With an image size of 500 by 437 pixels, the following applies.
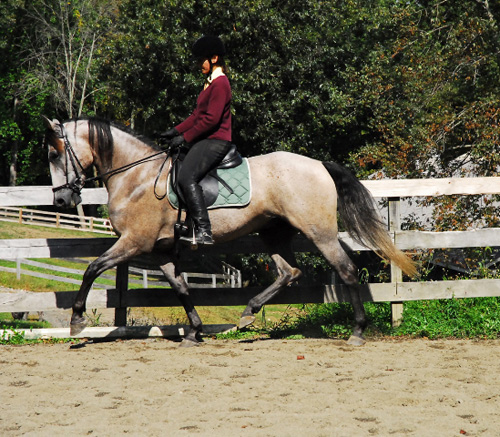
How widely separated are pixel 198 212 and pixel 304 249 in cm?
165

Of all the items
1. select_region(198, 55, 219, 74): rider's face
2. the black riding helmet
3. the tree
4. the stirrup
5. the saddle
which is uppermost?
the tree

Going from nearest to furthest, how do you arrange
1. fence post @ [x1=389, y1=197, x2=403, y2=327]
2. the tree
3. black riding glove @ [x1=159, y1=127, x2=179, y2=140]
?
black riding glove @ [x1=159, y1=127, x2=179, y2=140] → fence post @ [x1=389, y1=197, x2=403, y2=327] → the tree

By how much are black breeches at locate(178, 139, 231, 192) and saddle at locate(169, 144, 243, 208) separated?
0.06 meters

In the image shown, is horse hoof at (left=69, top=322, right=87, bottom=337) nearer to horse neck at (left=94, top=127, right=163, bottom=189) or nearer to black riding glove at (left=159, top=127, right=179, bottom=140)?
horse neck at (left=94, top=127, right=163, bottom=189)

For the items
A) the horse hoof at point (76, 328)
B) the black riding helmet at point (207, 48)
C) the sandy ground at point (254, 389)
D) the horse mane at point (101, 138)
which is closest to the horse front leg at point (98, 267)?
the horse hoof at point (76, 328)

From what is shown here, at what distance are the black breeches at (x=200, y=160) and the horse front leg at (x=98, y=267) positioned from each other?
2.81 ft

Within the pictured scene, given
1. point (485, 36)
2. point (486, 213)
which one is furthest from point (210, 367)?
point (485, 36)

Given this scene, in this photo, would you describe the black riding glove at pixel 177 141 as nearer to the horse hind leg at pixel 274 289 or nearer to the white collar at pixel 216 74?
the white collar at pixel 216 74

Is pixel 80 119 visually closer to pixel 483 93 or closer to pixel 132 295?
pixel 132 295

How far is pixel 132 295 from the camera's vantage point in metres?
7.81

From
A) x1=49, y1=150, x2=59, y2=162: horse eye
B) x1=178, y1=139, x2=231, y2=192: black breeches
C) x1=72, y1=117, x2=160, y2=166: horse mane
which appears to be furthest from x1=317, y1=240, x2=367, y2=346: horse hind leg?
x1=49, y1=150, x2=59, y2=162: horse eye

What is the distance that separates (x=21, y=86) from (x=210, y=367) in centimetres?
3491

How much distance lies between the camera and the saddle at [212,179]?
6.93m

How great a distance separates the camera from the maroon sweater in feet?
22.7
